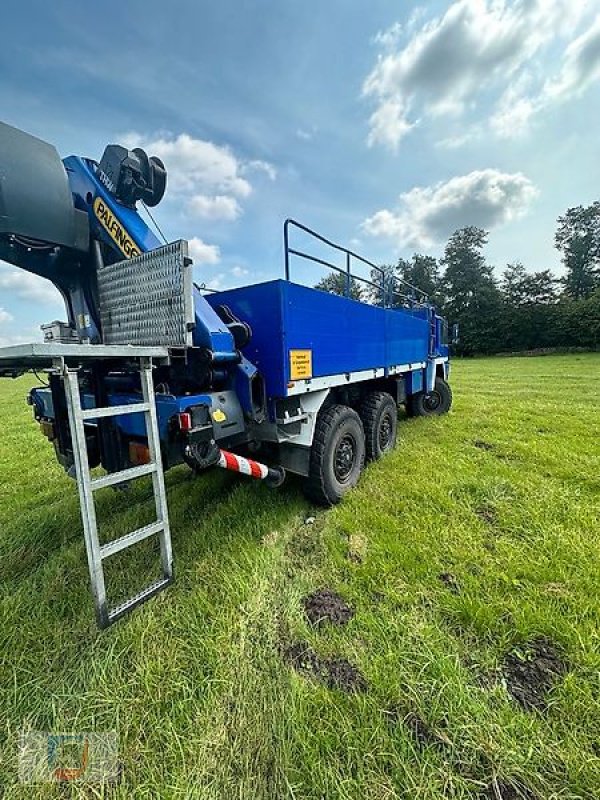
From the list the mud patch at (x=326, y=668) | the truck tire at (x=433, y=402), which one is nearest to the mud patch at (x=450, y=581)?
the mud patch at (x=326, y=668)

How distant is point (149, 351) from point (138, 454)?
30.8 inches

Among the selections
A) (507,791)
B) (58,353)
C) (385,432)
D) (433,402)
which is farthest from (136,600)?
(433,402)

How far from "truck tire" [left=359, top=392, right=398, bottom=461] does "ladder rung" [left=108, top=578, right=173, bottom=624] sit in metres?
2.83

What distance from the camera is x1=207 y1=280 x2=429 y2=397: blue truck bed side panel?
285cm

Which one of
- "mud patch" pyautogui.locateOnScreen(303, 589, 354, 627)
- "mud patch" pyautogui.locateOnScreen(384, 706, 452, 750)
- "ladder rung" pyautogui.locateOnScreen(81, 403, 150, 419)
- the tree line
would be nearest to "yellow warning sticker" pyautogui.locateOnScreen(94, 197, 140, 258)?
"ladder rung" pyautogui.locateOnScreen(81, 403, 150, 419)

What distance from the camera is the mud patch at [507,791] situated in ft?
4.36

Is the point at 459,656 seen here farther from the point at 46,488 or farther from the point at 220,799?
the point at 46,488

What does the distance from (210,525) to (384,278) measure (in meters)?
3.94

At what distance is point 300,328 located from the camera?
3014 mm

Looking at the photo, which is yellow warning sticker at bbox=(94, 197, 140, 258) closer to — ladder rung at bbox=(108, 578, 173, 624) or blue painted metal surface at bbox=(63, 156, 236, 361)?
blue painted metal surface at bbox=(63, 156, 236, 361)

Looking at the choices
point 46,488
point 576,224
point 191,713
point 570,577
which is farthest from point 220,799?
point 576,224

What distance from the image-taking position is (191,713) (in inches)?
65.2
